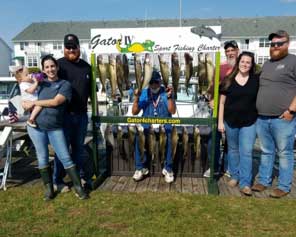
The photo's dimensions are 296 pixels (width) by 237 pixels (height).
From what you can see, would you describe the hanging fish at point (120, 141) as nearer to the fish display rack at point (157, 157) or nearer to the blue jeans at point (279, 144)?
the fish display rack at point (157, 157)

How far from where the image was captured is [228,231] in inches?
138

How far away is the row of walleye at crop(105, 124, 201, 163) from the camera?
4.86m

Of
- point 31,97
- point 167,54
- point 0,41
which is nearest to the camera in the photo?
point 31,97

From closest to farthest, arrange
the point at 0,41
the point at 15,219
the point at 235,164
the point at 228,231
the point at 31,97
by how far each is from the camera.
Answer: the point at 228,231 < the point at 15,219 < the point at 31,97 < the point at 235,164 < the point at 0,41

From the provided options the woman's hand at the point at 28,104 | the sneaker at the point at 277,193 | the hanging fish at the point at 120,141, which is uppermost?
the woman's hand at the point at 28,104

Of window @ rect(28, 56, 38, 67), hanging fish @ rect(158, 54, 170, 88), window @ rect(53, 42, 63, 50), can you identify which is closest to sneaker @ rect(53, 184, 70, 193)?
hanging fish @ rect(158, 54, 170, 88)

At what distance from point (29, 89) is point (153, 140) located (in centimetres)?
198

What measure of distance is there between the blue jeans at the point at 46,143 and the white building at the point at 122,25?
5423cm

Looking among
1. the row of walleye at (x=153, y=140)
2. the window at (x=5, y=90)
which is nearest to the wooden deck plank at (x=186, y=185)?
the row of walleye at (x=153, y=140)

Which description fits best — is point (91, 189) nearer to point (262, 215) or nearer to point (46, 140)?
point (46, 140)

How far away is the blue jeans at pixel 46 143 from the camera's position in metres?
4.14

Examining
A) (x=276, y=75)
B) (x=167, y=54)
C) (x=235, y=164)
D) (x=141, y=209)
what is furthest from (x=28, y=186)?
(x=276, y=75)

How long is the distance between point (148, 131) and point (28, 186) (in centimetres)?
209

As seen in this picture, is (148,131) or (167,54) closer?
(167,54)
